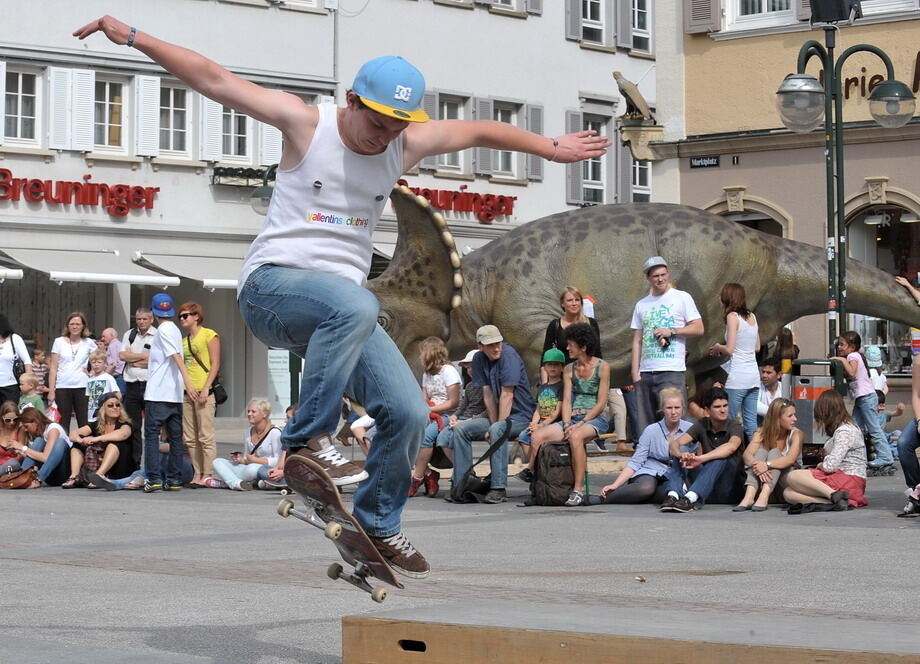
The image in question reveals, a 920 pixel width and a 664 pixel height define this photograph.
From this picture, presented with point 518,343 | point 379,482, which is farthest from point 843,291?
point 379,482

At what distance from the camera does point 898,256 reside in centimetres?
2633

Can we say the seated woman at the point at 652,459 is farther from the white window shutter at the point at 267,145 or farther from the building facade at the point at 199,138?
the white window shutter at the point at 267,145

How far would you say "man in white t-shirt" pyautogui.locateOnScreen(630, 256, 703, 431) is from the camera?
15.2m

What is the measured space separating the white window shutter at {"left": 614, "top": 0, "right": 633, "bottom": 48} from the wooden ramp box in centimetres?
3771

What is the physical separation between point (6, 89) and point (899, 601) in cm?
2757

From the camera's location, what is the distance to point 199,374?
17.2m

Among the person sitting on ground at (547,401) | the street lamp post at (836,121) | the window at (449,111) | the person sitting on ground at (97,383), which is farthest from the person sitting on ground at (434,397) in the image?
the window at (449,111)

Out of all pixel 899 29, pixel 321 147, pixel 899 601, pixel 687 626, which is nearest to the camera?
pixel 687 626

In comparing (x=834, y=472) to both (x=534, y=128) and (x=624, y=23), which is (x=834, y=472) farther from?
(x=624, y=23)

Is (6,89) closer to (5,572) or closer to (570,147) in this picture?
(5,572)

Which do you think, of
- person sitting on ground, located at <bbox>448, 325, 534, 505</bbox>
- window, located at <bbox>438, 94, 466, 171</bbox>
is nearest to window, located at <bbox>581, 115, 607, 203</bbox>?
window, located at <bbox>438, 94, 466, 171</bbox>

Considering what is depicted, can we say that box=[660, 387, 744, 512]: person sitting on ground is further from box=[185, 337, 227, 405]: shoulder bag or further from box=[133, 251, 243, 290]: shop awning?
box=[133, 251, 243, 290]: shop awning

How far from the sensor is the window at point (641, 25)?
144ft

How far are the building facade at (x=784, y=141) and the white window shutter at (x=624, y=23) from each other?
1544 centimetres
